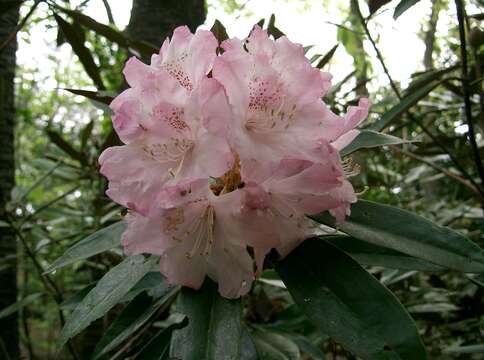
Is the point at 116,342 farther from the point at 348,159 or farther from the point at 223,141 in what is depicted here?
the point at 348,159

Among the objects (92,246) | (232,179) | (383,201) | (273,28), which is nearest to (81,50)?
(273,28)

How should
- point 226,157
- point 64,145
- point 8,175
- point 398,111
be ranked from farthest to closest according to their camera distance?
point 8,175 → point 64,145 → point 398,111 → point 226,157

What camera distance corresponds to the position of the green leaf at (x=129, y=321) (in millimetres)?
716

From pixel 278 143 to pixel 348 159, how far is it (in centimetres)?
23

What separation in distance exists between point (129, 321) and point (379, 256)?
0.41 metres

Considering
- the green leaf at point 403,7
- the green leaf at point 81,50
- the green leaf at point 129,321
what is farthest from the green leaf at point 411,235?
the green leaf at point 81,50

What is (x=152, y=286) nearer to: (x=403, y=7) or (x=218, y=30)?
(x=218, y=30)

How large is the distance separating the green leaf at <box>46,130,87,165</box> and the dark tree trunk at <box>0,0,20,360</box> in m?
0.19

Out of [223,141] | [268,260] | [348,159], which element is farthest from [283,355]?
[223,141]

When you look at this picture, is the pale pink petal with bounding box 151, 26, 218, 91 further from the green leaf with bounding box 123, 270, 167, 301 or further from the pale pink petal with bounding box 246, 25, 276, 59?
Result: the green leaf with bounding box 123, 270, 167, 301

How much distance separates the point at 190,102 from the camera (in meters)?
0.62

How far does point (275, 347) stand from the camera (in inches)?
38.2

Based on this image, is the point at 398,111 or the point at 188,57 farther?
the point at 398,111

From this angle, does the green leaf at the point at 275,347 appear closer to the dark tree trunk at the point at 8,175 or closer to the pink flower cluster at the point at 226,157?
the pink flower cluster at the point at 226,157
